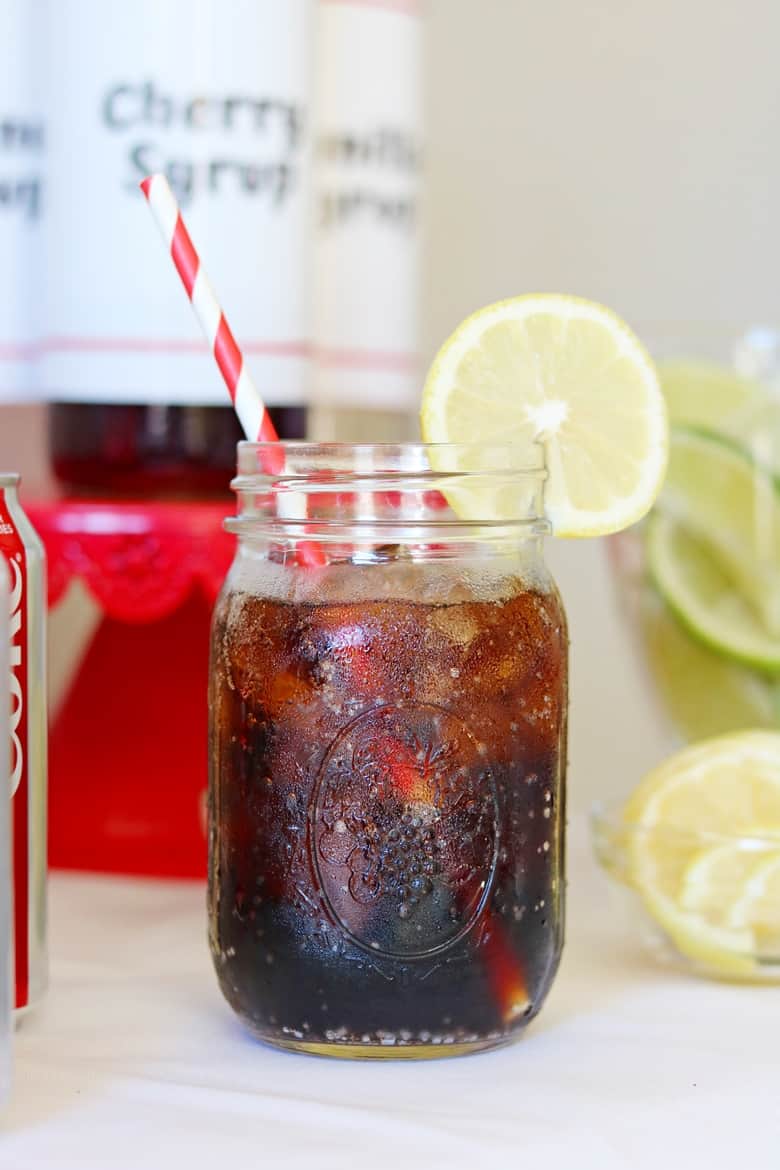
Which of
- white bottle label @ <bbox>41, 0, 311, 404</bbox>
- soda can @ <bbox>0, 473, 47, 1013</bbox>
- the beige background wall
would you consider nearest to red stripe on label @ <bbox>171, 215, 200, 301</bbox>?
soda can @ <bbox>0, 473, 47, 1013</bbox>

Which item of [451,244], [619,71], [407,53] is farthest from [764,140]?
[407,53]

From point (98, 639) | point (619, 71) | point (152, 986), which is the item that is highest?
point (619, 71)

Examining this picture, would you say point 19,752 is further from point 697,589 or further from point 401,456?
point 697,589

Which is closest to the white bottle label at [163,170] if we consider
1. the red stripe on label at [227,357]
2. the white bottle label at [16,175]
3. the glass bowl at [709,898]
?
the white bottle label at [16,175]

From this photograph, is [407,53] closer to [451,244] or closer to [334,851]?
[451,244]

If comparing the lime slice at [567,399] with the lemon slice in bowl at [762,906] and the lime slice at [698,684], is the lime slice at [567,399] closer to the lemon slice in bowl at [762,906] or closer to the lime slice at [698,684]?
the lemon slice in bowl at [762,906]

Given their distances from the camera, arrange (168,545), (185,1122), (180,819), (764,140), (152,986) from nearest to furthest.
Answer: (185,1122)
(152,986)
(168,545)
(180,819)
(764,140)
